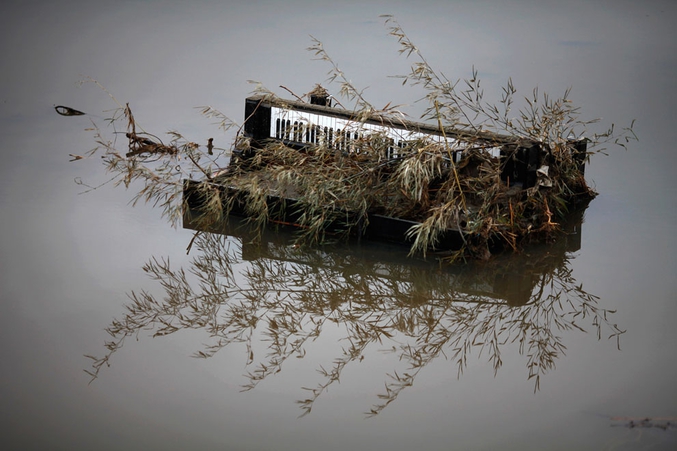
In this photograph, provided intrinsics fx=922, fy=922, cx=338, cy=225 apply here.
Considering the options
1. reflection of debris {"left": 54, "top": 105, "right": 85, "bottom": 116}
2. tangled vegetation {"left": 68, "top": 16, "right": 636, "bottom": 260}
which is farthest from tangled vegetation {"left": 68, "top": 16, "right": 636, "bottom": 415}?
reflection of debris {"left": 54, "top": 105, "right": 85, "bottom": 116}

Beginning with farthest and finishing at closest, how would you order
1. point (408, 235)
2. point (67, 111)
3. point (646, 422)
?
point (67, 111) < point (408, 235) < point (646, 422)

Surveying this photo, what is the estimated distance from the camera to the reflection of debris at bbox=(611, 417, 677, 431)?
12.7 ft

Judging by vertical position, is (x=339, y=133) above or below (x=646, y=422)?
above

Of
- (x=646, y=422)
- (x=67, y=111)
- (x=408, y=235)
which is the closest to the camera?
(x=646, y=422)

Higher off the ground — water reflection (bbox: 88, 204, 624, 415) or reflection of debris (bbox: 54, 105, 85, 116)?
reflection of debris (bbox: 54, 105, 85, 116)

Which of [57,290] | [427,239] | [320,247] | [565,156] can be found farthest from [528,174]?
A: [57,290]

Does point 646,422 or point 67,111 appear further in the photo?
point 67,111

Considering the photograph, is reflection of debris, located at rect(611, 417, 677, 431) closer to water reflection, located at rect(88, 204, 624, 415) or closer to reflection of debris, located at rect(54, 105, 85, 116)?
water reflection, located at rect(88, 204, 624, 415)

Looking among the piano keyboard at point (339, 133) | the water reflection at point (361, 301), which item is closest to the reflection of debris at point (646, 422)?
the water reflection at point (361, 301)

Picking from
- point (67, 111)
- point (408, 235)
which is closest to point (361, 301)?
point (408, 235)

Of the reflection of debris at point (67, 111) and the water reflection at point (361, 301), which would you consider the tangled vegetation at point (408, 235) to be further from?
the reflection of debris at point (67, 111)

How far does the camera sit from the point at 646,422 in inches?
154

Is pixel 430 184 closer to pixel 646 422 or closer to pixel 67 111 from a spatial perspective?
pixel 646 422

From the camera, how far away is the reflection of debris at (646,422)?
388cm
